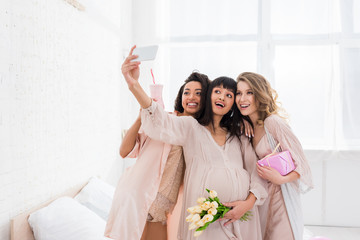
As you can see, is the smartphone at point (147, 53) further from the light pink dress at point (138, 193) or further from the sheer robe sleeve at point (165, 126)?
the light pink dress at point (138, 193)

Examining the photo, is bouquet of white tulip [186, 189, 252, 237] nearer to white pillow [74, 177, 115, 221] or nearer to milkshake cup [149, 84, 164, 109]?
milkshake cup [149, 84, 164, 109]

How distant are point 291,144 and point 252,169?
261mm

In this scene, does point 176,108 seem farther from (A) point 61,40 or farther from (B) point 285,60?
(B) point 285,60

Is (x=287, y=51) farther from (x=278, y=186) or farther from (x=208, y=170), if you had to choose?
(x=208, y=170)

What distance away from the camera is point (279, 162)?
1.47 m

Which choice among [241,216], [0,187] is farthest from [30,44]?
[241,216]

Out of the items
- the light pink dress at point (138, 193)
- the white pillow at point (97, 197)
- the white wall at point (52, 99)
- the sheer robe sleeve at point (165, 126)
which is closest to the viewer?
the sheer robe sleeve at point (165, 126)

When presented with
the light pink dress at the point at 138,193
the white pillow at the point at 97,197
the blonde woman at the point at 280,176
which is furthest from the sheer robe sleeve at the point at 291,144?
the white pillow at the point at 97,197

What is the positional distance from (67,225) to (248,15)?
293 cm

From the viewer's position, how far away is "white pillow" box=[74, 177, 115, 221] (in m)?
2.08

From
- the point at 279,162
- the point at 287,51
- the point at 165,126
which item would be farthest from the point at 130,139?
the point at 287,51

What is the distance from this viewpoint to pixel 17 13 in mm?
1578

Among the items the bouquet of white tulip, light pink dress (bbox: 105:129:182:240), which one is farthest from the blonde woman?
light pink dress (bbox: 105:129:182:240)

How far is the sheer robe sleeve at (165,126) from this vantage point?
4.31ft
